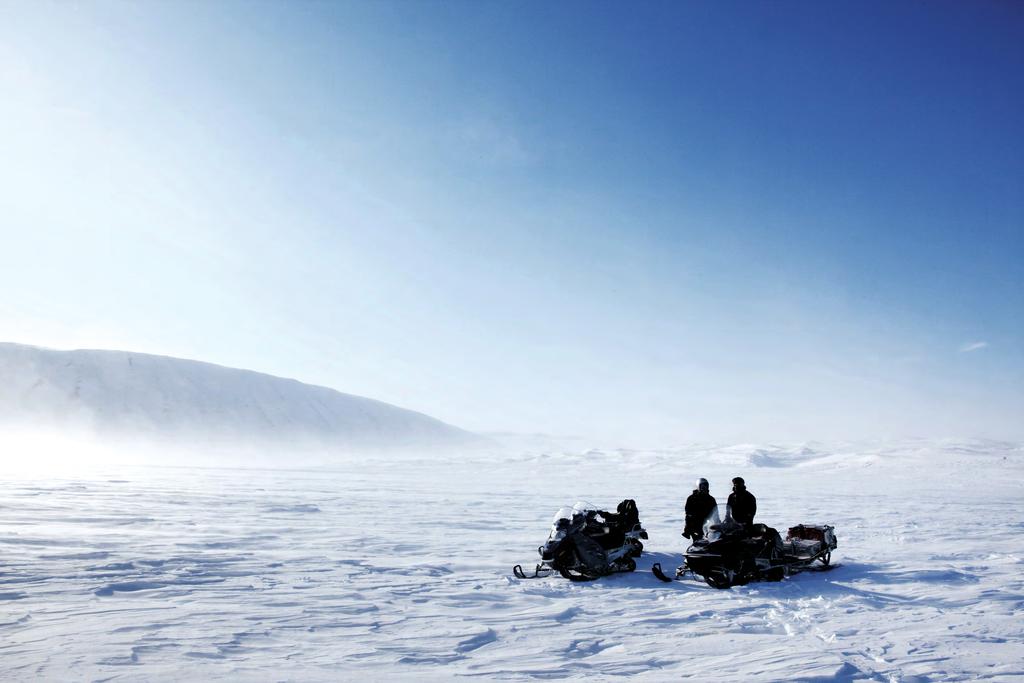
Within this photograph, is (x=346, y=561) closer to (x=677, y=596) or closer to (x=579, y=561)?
(x=579, y=561)

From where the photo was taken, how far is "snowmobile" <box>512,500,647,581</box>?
9898 millimetres

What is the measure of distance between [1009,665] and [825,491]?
922 inches

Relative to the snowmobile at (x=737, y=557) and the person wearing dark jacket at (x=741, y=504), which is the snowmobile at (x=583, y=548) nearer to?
the snowmobile at (x=737, y=557)

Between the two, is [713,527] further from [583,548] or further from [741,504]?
[583,548]

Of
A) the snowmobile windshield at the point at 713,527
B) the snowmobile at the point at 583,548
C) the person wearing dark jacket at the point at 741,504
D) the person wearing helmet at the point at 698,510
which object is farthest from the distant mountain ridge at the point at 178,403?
the snowmobile windshield at the point at 713,527

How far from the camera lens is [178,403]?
115875mm

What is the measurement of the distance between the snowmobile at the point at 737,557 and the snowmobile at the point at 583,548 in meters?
0.82

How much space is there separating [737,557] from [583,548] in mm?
2320

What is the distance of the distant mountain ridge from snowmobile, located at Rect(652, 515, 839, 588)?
11074 cm

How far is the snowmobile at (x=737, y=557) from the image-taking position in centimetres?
939

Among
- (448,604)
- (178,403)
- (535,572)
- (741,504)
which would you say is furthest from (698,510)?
(178,403)

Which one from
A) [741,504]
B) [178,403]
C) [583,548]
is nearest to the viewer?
[583,548]

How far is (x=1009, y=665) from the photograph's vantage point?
5887 millimetres

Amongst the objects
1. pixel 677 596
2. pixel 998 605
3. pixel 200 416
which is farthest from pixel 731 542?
pixel 200 416
